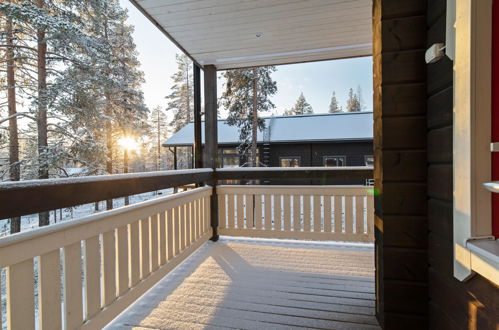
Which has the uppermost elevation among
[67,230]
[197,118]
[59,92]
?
[59,92]

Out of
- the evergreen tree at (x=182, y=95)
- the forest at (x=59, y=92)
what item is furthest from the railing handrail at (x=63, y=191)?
the evergreen tree at (x=182, y=95)

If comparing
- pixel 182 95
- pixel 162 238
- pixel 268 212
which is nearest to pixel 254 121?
pixel 268 212

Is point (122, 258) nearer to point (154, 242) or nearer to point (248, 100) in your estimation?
point (154, 242)

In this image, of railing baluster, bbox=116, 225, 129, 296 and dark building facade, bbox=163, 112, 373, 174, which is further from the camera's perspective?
dark building facade, bbox=163, 112, 373, 174

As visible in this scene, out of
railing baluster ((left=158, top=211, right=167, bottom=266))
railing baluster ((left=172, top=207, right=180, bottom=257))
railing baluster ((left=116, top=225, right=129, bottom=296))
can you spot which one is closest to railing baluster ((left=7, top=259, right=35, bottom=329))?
railing baluster ((left=116, top=225, right=129, bottom=296))

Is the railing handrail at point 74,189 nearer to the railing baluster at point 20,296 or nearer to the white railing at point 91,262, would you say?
the white railing at point 91,262

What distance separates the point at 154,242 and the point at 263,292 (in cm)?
98

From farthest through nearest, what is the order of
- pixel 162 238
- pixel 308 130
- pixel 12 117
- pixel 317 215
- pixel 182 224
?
1. pixel 308 130
2. pixel 12 117
3. pixel 317 215
4. pixel 182 224
5. pixel 162 238

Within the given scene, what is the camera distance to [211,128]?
333 centimetres

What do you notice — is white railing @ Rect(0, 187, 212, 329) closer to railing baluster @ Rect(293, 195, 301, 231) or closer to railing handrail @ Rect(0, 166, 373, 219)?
railing handrail @ Rect(0, 166, 373, 219)

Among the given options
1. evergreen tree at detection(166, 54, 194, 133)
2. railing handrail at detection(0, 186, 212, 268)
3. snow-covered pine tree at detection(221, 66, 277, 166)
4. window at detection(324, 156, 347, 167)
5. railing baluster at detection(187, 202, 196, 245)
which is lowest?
railing baluster at detection(187, 202, 196, 245)

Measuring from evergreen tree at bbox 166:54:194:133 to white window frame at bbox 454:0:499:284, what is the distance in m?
16.0

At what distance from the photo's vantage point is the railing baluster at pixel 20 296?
1.06 m

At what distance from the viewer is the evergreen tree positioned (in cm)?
1623
